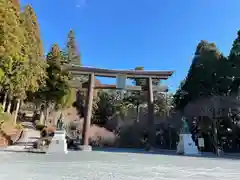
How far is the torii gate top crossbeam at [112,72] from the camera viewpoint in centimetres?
1527

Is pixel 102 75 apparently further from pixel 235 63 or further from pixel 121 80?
pixel 235 63

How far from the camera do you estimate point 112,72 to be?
15758 millimetres

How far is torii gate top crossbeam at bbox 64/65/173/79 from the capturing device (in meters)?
15.3

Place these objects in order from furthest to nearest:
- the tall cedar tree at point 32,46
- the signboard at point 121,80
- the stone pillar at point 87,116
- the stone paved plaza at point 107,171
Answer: the signboard at point 121,80
the stone pillar at point 87,116
the tall cedar tree at point 32,46
the stone paved plaza at point 107,171

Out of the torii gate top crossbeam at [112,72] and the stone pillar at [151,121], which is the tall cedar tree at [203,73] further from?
the stone pillar at [151,121]

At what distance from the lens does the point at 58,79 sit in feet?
63.2

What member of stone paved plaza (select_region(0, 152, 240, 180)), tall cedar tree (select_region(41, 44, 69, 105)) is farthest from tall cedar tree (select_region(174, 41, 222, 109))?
stone paved plaza (select_region(0, 152, 240, 180))

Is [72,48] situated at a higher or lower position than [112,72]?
higher

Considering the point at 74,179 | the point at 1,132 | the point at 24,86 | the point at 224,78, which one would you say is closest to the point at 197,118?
the point at 224,78

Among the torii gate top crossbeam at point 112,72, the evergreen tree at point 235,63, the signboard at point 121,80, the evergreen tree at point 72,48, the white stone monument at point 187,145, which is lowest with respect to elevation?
the white stone monument at point 187,145

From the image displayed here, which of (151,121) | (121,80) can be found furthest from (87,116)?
(151,121)

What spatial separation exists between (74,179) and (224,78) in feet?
50.7

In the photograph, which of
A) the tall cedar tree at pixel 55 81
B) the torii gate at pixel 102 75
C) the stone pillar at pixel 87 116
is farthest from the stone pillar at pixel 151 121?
the tall cedar tree at pixel 55 81

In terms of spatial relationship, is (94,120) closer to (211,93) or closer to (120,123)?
(120,123)
